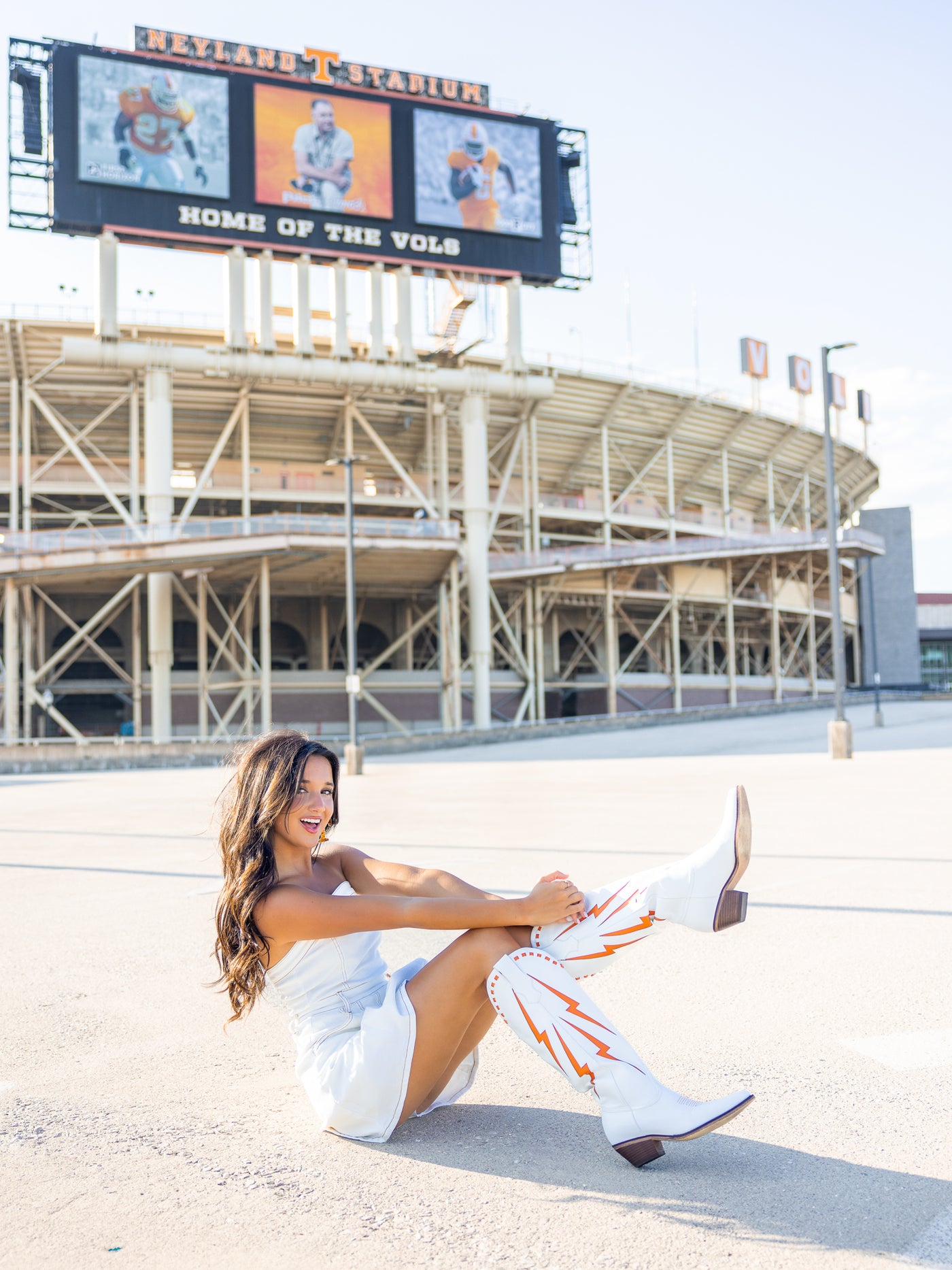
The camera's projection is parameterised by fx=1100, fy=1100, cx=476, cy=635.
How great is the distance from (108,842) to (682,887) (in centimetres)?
918

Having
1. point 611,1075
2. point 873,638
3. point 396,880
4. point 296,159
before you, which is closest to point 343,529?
point 296,159

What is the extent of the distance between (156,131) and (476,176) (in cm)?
1079

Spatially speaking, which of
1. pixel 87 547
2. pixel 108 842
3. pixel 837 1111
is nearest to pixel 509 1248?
pixel 837 1111

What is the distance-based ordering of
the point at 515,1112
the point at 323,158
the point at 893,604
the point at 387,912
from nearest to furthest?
the point at 387,912 → the point at 515,1112 → the point at 323,158 → the point at 893,604

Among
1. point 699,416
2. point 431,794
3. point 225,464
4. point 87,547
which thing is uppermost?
point 699,416

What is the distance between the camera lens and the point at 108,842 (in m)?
11.1

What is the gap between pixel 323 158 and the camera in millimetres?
36375

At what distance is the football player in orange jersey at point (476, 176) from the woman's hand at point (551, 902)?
3828 cm

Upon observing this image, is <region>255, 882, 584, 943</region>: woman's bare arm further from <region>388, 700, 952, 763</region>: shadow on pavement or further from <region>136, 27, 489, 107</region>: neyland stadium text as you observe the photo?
<region>136, 27, 489, 107</region>: neyland stadium text

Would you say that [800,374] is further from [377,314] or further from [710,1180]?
[710,1180]

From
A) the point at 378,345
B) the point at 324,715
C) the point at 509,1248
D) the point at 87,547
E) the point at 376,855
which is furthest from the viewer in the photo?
the point at 324,715

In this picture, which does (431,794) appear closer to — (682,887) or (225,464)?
(682,887)

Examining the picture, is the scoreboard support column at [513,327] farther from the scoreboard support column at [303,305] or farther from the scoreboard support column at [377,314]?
the scoreboard support column at [303,305]

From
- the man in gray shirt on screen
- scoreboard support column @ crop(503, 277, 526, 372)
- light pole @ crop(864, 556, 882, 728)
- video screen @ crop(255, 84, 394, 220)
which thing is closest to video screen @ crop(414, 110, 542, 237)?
video screen @ crop(255, 84, 394, 220)
